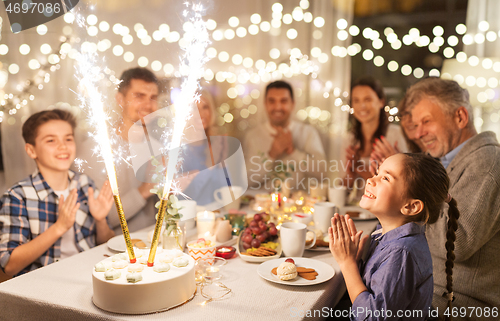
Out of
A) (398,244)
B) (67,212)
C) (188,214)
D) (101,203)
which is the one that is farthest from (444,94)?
(67,212)

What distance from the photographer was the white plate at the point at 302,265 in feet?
3.77

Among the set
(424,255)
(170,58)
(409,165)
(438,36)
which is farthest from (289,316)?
(438,36)

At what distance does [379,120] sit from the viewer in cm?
282

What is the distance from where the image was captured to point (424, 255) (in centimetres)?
112

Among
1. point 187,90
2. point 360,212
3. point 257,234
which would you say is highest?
point 187,90

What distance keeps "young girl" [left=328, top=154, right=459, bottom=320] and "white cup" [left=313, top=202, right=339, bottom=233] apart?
463 mm

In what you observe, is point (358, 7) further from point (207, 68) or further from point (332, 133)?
point (207, 68)

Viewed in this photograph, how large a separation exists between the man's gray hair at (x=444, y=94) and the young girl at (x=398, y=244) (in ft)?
3.24

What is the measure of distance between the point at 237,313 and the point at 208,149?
189 centimetres

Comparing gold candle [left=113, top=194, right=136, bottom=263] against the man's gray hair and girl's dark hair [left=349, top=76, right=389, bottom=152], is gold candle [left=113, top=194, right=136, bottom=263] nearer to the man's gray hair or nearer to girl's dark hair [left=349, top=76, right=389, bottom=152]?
the man's gray hair

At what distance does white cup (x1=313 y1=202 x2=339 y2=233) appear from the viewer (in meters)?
1.75

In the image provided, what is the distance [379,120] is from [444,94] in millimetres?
725

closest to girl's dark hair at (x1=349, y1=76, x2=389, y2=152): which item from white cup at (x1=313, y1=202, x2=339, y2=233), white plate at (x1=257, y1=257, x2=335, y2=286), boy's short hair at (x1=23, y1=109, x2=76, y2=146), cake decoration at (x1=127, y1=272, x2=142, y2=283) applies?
white cup at (x1=313, y1=202, x2=339, y2=233)

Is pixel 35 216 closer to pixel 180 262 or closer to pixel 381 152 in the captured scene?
pixel 180 262
